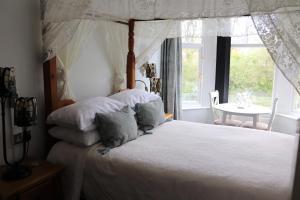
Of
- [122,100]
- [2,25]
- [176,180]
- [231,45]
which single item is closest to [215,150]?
[176,180]

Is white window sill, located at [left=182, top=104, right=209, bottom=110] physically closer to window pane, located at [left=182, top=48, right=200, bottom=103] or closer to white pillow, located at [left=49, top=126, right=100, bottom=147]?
window pane, located at [left=182, top=48, right=200, bottom=103]

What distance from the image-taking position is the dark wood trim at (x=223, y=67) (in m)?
4.71

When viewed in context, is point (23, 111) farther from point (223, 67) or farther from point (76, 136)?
point (223, 67)

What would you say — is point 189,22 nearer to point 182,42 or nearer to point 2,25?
point 182,42

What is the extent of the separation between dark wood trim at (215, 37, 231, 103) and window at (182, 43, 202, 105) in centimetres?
34

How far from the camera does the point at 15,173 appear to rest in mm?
1870

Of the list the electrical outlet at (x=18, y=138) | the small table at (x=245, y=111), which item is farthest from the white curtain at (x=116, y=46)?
the small table at (x=245, y=111)

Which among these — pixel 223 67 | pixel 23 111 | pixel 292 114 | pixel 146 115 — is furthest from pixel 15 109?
pixel 292 114

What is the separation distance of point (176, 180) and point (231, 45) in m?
3.49

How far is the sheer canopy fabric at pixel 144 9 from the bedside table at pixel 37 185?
3.84 ft

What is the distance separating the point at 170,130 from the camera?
9.42 feet

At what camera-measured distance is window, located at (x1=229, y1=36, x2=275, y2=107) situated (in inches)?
178

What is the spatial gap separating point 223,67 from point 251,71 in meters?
0.48

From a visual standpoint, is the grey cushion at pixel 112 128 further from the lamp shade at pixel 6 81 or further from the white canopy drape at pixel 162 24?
the lamp shade at pixel 6 81
